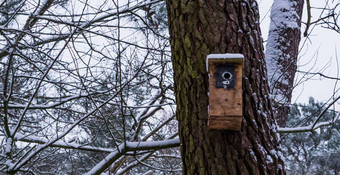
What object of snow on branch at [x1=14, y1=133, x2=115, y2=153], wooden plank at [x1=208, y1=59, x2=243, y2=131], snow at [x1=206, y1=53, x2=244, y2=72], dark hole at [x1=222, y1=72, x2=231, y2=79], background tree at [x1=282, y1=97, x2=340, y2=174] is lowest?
background tree at [x1=282, y1=97, x2=340, y2=174]

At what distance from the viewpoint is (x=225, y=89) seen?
1229 mm

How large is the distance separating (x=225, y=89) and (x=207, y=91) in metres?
0.08

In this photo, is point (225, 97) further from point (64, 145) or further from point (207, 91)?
point (64, 145)

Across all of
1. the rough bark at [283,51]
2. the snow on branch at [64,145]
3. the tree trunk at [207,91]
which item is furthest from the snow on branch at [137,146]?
the rough bark at [283,51]

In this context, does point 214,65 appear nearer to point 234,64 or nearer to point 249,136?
point 234,64

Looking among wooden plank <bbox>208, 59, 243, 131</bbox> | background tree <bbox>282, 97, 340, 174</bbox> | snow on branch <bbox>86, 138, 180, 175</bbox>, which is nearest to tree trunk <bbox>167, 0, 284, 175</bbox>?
wooden plank <bbox>208, 59, 243, 131</bbox>

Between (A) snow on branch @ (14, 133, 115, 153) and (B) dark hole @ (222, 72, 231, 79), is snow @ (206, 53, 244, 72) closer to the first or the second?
(B) dark hole @ (222, 72, 231, 79)

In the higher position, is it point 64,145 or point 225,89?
point 225,89

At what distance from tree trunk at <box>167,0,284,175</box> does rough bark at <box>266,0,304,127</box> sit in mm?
1197

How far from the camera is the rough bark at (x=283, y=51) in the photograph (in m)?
2.57

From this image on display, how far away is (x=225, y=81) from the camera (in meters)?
1.22

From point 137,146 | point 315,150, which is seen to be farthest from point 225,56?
point 315,150

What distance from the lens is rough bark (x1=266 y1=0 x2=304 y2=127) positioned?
2566 millimetres

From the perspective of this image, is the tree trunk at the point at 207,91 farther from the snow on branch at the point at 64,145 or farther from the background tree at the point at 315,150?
the background tree at the point at 315,150
